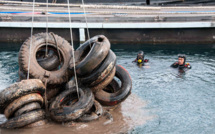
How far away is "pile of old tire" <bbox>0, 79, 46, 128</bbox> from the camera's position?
8.64 m

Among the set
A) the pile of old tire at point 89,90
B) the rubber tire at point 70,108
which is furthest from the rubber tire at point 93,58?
the rubber tire at point 70,108

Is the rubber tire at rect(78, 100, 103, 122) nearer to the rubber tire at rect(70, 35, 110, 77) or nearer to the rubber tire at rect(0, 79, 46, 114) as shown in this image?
the rubber tire at rect(70, 35, 110, 77)

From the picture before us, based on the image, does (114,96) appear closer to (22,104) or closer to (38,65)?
(38,65)

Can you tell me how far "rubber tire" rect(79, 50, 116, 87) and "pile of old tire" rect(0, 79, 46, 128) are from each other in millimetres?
1624

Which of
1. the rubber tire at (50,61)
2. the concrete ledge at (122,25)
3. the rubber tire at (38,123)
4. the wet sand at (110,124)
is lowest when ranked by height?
the wet sand at (110,124)

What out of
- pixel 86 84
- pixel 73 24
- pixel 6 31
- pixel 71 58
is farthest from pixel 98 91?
pixel 6 31

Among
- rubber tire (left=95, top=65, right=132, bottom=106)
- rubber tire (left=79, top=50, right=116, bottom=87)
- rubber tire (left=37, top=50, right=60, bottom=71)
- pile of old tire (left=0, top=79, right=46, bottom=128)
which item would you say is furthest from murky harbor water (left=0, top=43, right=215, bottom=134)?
rubber tire (left=37, top=50, right=60, bottom=71)

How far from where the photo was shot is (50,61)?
10758mm

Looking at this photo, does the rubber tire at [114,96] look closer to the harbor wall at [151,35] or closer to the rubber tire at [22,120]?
the rubber tire at [22,120]

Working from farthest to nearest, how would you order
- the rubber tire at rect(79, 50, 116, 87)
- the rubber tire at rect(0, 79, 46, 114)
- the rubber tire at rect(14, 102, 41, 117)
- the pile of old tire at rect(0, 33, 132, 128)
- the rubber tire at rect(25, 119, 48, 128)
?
the rubber tire at rect(79, 50, 116, 87)
the pile of old tire at rect(0, 33, 132, 128)
the rubber tire at rect(25, 119, 48, 128)
the rubber tire at rect(14, 102, 41, 117)
the rubber tire at rect(0, 79, 46, 114)

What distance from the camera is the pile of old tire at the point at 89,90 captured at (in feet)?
30.2

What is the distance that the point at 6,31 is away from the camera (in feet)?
85.4

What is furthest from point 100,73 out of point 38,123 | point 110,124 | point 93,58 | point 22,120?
point 22,120

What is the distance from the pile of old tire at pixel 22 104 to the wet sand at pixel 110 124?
0.27 meters
